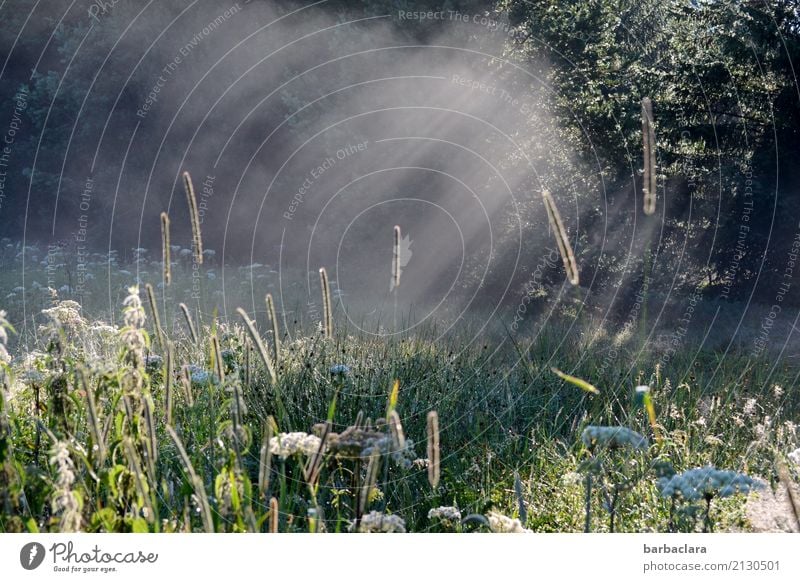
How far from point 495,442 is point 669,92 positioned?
691 cm

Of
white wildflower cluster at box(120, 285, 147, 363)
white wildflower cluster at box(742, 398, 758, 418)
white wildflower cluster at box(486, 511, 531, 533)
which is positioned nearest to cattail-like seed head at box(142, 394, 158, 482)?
white wildflower cluster at box(120, 285, 147, 363)

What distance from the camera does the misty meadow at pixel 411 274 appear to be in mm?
3246

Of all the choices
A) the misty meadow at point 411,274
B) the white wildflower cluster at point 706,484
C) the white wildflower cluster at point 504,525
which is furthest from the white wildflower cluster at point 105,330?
the white wildflower cluster at point 706,484

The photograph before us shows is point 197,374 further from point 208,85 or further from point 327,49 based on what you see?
point 208,85

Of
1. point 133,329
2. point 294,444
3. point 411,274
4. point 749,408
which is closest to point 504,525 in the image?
point 294,444

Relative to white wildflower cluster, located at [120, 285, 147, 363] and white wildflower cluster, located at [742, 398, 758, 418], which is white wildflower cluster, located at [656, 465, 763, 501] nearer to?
white wildflower cluster, located at [120, 285, 147, 363]

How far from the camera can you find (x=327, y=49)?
583 inches

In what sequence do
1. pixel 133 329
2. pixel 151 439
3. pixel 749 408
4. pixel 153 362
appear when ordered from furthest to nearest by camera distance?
pixel 749 408 → pixel 153 362 → pixel 133 329 → pixel 151 439

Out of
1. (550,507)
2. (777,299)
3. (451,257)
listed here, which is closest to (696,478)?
(550,507)

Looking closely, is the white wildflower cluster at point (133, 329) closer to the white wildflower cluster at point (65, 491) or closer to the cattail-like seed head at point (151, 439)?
the cattail-like seed head at point (151, 439)

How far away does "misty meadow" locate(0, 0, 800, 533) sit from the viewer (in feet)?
10.6

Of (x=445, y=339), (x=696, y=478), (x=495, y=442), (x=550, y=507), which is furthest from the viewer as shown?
(x=445, y=339)

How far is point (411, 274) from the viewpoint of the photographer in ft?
46.3

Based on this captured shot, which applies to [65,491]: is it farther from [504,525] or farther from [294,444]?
[504,525]
